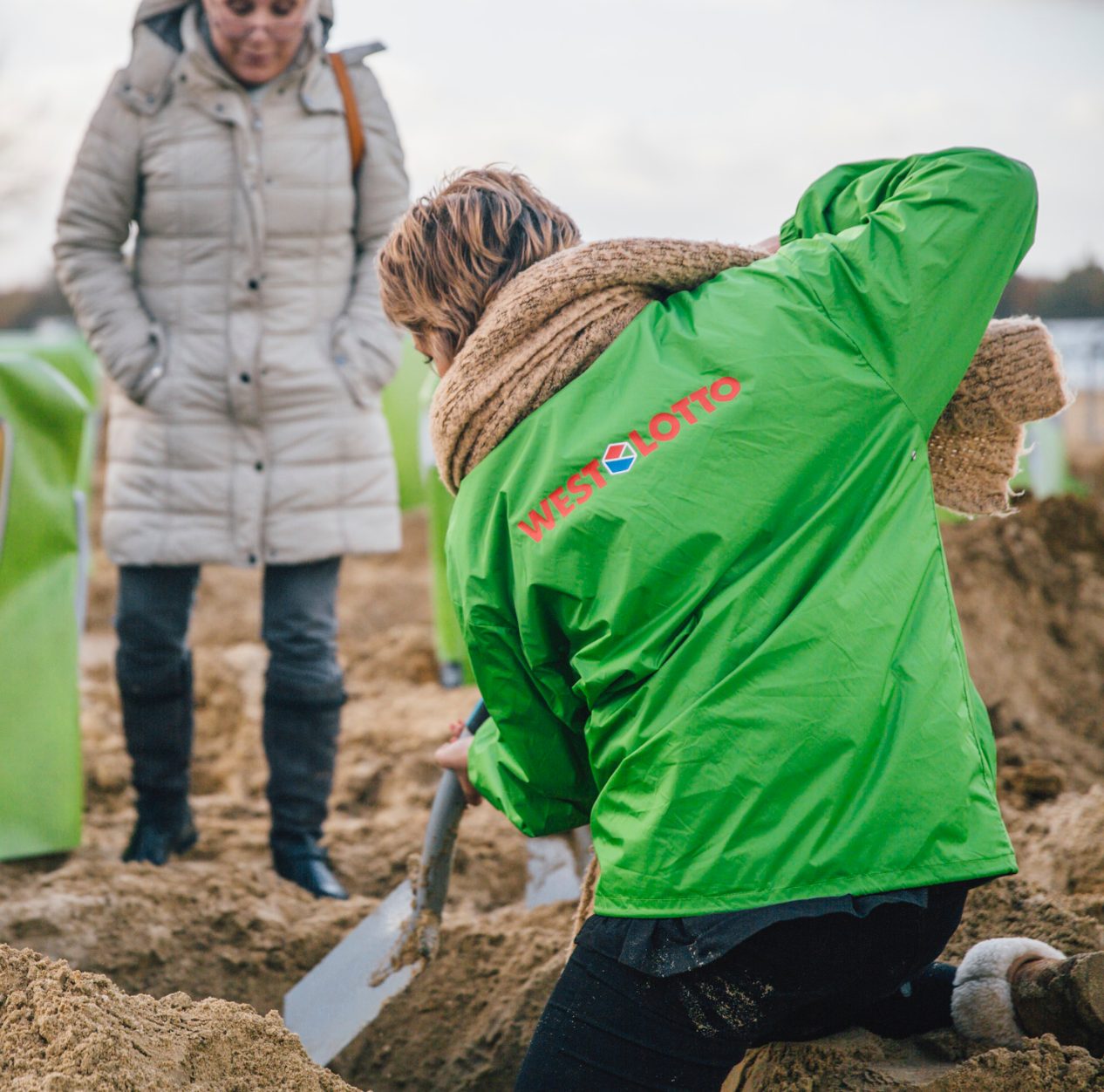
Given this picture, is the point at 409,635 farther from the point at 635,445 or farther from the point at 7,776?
the point at 635,445

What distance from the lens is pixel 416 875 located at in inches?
96.8

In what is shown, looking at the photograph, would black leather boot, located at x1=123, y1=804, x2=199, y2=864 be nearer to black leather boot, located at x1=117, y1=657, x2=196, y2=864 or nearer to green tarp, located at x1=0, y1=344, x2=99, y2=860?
black leather boot, located at x1=117, y1=657, x2=196, y2=864

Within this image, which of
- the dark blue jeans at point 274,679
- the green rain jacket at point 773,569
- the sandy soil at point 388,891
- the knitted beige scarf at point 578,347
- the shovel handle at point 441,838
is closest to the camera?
the green rain jacket at point 773,569

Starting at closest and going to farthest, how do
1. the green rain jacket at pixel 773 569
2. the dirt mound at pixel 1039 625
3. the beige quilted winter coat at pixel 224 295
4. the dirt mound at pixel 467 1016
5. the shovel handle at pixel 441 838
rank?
the green rain jacket at pixel 773 569, the shovel handle at pixel 441 838, the dirt mound at pixel 467 1016, the beige quilted winter coat at pixel 224 295, the dirt mound at pixel 1039 625

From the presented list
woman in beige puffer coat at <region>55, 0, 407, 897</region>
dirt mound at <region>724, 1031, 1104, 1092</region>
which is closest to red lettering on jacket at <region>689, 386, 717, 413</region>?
dirt mound at <region>724, 1031, 1104, 1092</region>

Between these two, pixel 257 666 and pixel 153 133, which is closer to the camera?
pixel 153 133

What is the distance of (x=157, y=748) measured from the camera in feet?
10.6

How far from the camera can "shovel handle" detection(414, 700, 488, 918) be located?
231cm

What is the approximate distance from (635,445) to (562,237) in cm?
39

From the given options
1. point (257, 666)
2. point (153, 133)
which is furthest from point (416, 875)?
point (257, 666)

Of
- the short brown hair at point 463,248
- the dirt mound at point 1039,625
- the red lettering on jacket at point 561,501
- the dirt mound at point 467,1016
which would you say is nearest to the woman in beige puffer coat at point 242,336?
the dirt mound at point 467,1016

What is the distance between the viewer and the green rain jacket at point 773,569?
1564 mm

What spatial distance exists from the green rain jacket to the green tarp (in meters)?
1.94

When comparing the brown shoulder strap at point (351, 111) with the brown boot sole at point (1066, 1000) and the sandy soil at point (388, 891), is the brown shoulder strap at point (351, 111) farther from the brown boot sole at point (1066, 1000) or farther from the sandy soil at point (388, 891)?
the brown boot sole at point (1066, 1000)
